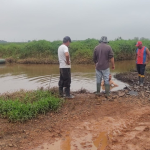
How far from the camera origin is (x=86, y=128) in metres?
4.31

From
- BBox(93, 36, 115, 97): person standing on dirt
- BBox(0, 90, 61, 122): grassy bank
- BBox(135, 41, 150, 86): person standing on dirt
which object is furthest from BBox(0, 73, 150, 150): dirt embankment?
BBox(135, 41, 150, 86): person standing on dirt

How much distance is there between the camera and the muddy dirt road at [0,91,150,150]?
12.0 feet

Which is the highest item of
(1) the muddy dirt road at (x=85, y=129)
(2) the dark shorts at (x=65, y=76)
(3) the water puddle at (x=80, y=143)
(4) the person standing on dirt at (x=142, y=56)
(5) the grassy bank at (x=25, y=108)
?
(4) the person standing on dirt at (x=142, y=56)

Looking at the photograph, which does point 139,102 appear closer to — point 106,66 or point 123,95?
point 123,95

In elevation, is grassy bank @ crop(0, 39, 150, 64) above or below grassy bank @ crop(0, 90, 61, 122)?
above

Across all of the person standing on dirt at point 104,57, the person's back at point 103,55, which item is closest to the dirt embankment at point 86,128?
the person standing on dirt at point 104,57

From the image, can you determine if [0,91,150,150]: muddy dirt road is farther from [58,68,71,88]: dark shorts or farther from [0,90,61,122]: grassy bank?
[58,68,71,88]: dark shorts

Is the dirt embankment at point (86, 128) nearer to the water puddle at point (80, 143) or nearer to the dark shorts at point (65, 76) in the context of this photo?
the water puddle at point (80, 143)

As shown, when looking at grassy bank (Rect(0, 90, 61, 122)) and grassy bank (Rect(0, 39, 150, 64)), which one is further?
grassy bank (Rect(0, 39, 150, 64))

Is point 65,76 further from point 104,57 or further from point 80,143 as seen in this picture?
point 80,143

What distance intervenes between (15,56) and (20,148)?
67.4ft

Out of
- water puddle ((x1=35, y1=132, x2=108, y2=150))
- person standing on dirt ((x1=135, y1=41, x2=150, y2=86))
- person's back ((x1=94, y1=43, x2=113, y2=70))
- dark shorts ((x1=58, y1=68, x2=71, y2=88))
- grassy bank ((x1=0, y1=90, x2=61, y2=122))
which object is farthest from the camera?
person standing on dirt ((x1=135, y1=41, x2=150, y2=86))

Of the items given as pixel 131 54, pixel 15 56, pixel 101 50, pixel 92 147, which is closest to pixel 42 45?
pixel 15 56

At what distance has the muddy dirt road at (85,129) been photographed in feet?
12.0
